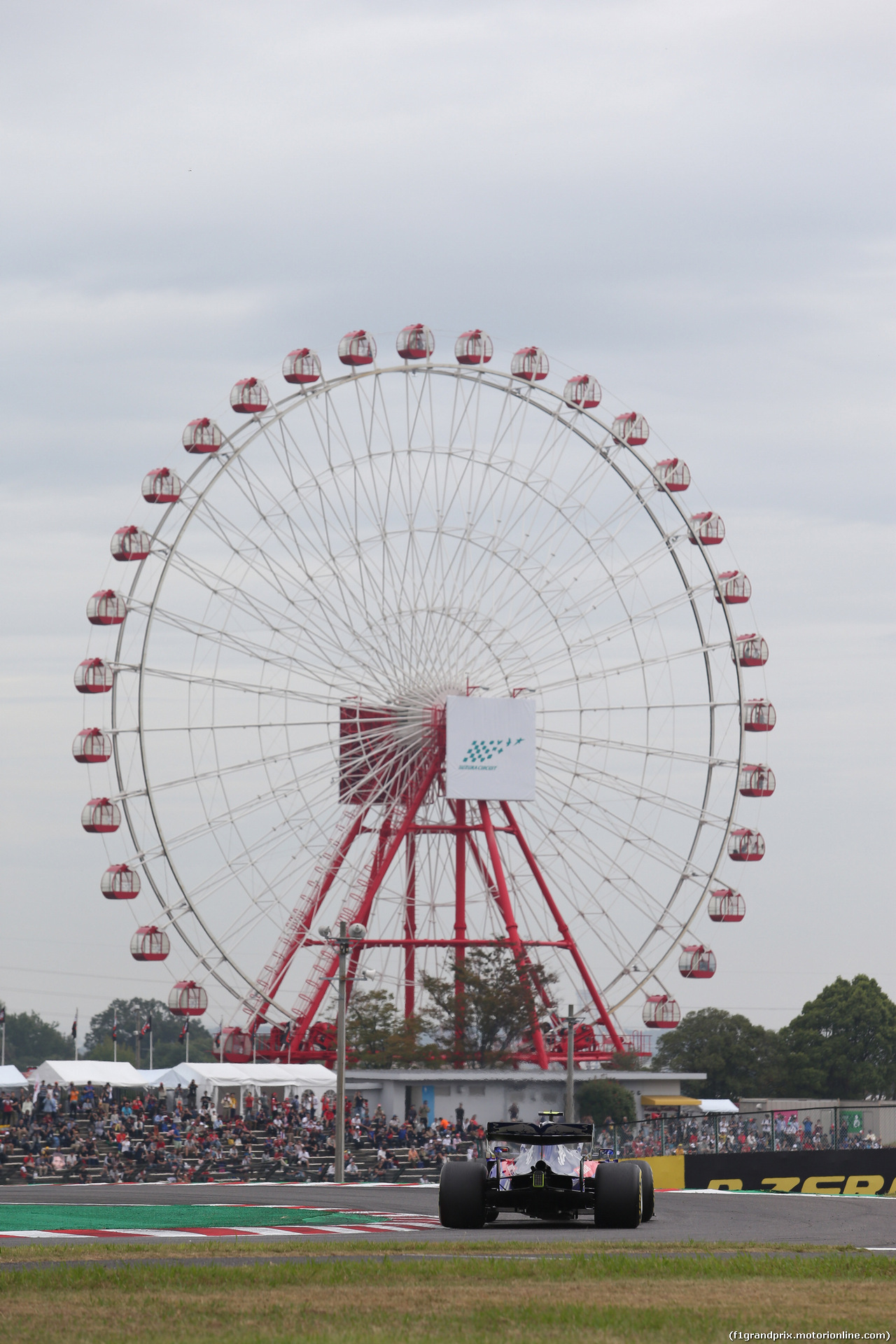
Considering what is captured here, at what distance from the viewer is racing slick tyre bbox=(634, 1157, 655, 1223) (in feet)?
Answer: 73.2

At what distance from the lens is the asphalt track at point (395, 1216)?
2119 centimetres

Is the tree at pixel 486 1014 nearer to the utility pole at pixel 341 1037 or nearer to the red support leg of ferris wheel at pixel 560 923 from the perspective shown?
the red support leg of ferris wheel at pixel 560 923

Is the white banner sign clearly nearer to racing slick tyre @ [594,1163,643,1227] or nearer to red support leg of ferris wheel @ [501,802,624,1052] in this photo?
red support leg of ferris wheel @ [501,802,624,1052]

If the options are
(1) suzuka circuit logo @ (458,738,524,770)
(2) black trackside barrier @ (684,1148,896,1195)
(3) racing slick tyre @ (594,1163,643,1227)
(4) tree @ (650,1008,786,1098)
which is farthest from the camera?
(4) tree @ (650,1008,786,1098)

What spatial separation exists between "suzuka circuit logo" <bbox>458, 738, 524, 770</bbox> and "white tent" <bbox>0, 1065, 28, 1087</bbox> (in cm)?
1617

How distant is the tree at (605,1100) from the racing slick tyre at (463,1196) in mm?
48925

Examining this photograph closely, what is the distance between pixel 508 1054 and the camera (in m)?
63.6

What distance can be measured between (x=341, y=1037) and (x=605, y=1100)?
3467 cm

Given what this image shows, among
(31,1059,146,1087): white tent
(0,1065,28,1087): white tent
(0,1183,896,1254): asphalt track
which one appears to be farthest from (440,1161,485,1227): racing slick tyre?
(0,1065,28,1087): white tent

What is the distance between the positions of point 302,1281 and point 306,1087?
124 feet

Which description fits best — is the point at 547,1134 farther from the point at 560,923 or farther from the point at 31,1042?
the point at 31,1042

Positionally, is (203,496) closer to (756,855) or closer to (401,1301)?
(756,855)

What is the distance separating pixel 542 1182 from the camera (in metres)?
21.1

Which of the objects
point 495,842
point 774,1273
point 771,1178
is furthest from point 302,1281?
point 495,842
